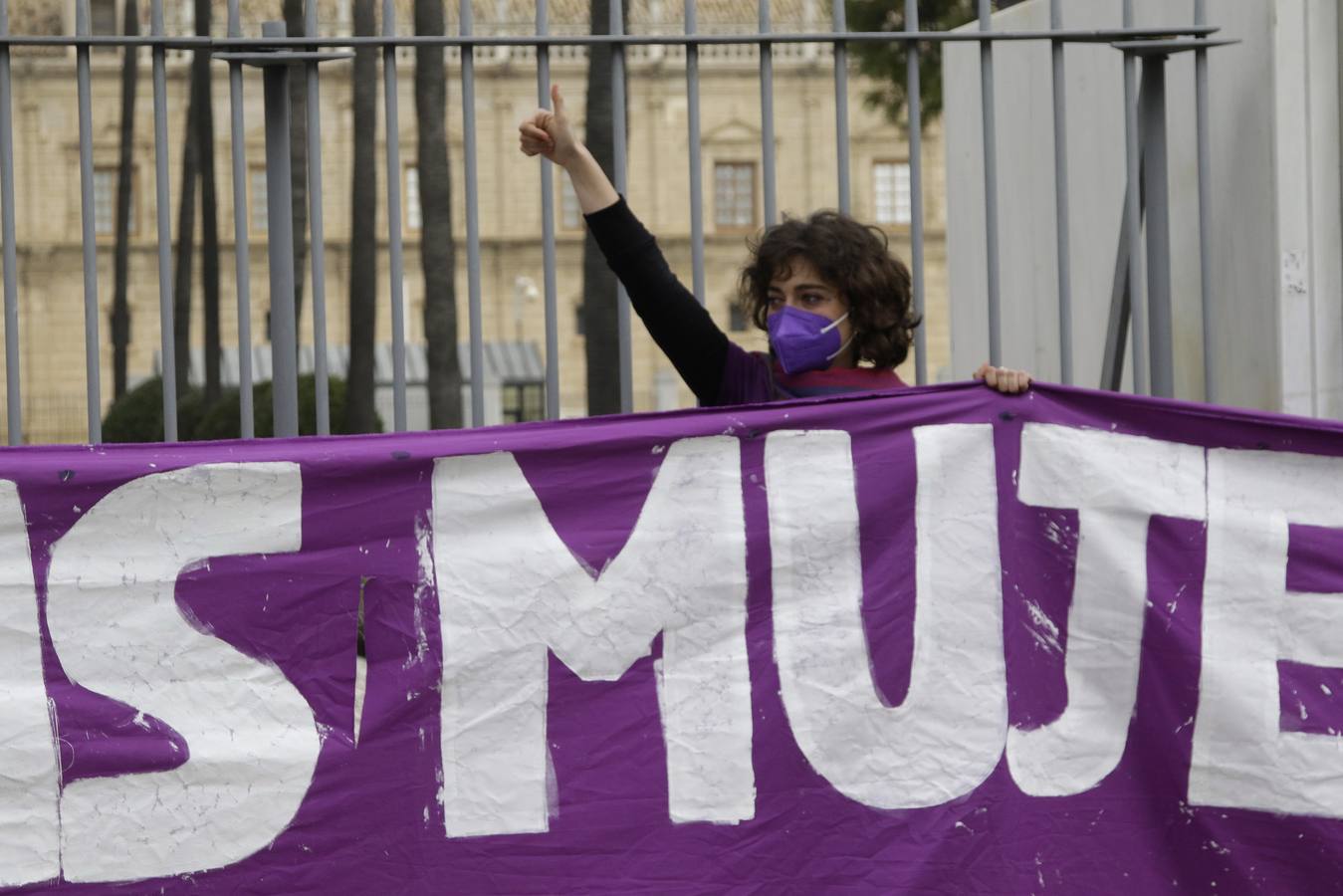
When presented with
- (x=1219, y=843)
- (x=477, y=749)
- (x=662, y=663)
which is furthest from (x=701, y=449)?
(x=1219, y=843)

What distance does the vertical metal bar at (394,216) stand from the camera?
4062 mm

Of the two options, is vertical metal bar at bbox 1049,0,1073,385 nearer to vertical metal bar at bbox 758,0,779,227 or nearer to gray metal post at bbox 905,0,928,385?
gray metal post at bbox 905,0,928,385

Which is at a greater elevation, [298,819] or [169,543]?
[169,543]

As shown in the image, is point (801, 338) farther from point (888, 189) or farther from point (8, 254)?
point (888, 189)

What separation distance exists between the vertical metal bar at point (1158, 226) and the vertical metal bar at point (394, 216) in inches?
66.7

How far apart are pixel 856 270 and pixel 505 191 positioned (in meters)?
48.0

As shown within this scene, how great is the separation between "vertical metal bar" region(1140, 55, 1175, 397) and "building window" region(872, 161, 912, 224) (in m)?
49.3

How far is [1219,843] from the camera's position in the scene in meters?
4.15

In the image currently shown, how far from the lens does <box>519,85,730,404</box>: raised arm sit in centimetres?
398

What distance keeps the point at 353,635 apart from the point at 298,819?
390 mm

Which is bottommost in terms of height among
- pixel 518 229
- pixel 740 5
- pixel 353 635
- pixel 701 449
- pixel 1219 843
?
pixel 1219 843

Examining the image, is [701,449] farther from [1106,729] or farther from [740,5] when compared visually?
[740,5]

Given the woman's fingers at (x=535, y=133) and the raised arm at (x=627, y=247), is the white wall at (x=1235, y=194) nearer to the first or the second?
the raised arm at (x=627, y=247)

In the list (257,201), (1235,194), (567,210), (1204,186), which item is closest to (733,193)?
(567,210)
